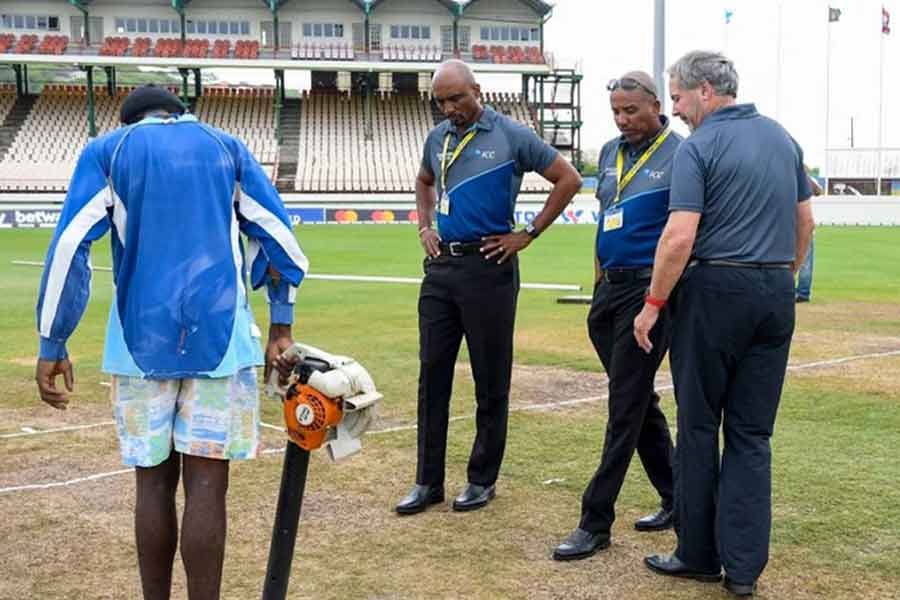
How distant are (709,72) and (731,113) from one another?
188mm

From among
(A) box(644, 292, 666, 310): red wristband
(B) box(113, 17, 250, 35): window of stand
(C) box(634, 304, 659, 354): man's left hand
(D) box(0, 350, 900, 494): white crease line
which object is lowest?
(D) box(0, 350, 900, 494): white crease line

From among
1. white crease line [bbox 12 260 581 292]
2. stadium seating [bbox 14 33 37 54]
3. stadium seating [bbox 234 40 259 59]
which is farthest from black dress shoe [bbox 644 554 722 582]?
stadium seating [bbox 14 33 37 54]

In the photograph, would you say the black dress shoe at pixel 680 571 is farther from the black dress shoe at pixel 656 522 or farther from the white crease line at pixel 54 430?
the white crease line at pixel 54 430

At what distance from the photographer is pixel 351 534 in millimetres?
5004

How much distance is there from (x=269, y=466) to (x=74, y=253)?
9.56 feet

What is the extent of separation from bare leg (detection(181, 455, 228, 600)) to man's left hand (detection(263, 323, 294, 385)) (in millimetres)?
360

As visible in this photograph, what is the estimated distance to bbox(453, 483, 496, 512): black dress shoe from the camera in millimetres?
5430

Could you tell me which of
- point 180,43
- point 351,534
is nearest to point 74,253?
point 351,534

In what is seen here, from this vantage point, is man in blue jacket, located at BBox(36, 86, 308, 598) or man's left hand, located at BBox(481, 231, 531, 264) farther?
man's left hand, located at BBox(481, 231, 531, 264)

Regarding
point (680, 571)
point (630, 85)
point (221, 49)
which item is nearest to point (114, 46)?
point (221, 49)

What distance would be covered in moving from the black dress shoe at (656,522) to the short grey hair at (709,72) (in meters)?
2.06

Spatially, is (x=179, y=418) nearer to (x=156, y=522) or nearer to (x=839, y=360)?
(x=156, y=522)

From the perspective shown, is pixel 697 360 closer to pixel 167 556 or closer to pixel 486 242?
pixel 486 242

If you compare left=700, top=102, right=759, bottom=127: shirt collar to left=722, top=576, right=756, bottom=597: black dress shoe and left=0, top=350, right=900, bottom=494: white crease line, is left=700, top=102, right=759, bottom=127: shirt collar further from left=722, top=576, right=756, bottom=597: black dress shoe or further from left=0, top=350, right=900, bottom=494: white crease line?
left=0, top=350, right=900, bottom=494: white crease line
